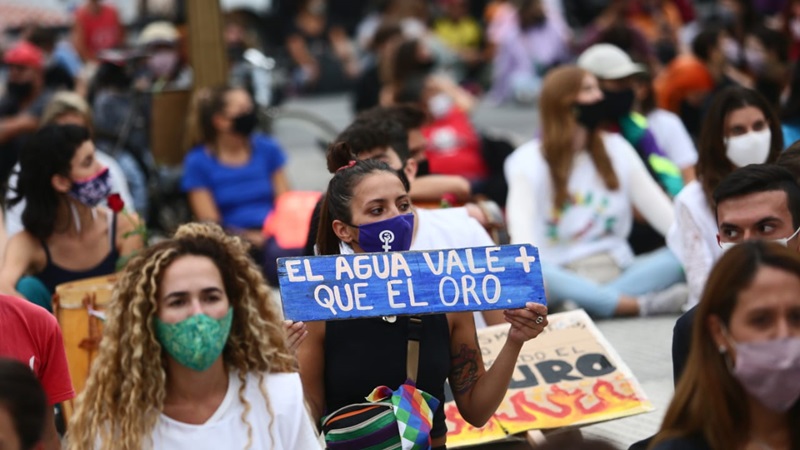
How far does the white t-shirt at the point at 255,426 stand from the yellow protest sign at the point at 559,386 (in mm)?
1391

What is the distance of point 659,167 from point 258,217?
8.98 feet

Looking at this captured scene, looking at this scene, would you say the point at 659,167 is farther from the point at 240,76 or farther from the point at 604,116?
the point at 240,76

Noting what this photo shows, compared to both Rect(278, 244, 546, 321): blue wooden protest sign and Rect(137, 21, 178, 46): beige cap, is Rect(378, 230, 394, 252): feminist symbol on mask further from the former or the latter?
Rect(137, 21, 178, 46): beige cap

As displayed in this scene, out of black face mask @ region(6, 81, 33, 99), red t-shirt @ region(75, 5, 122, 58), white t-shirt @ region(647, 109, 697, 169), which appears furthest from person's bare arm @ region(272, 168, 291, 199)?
red t-shirt @ region(75, 5, 122, 58)

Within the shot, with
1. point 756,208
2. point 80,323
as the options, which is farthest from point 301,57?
point 756,208

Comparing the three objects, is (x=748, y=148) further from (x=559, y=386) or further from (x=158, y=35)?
(x=158, y=35)

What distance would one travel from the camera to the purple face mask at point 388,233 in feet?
14.3

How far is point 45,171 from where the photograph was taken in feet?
21.0

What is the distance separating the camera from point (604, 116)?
8.26 m

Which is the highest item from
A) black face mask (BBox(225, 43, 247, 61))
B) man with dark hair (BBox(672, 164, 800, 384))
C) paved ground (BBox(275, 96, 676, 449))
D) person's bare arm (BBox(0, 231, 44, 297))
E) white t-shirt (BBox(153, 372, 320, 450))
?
black face mask (BBox(225, 43, 247, 61))

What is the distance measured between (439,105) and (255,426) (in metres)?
6.10

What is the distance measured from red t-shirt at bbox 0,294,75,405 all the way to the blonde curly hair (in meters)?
0.31

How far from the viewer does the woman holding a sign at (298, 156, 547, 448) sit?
14.0ft

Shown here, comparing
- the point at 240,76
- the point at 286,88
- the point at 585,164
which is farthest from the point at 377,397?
the point at 286,88
